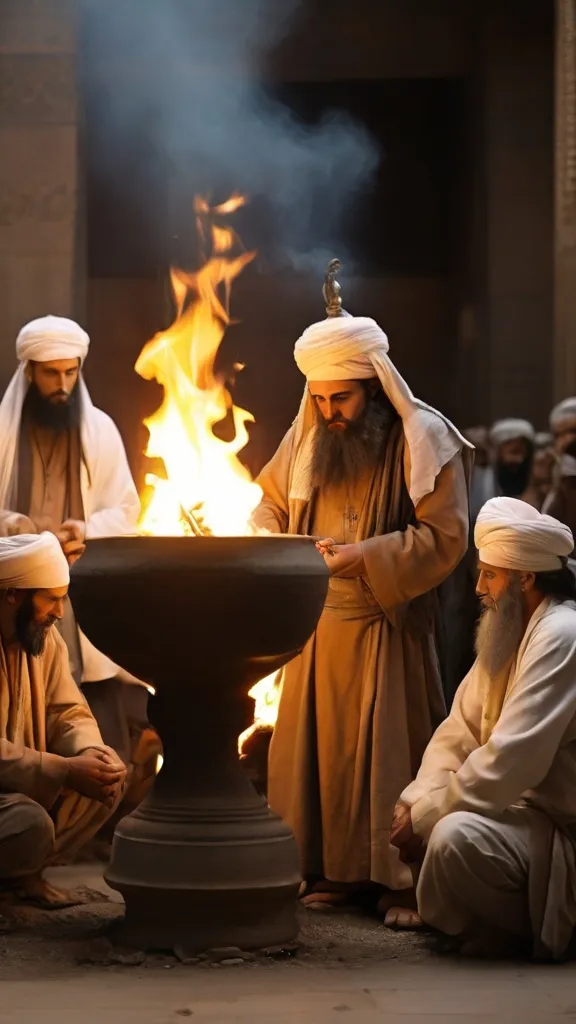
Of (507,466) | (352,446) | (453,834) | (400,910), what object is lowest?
(400,910)

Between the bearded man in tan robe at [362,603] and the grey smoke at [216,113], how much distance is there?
6.32 m

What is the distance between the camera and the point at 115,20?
1258 centimetres

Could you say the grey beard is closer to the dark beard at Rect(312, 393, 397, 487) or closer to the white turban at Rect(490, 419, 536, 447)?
the dark beard at Rect(312, 393, 397, 487)

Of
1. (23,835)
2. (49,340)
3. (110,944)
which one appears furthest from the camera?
(49,340)

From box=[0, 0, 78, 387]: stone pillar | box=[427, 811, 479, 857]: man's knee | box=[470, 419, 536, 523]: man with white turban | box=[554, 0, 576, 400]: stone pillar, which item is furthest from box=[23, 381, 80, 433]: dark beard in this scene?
box=[554, 0, 576, 400]: stone pillar

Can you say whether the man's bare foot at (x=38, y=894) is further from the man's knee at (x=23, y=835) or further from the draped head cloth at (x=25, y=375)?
the draped head cloth at (x=25, y=375)

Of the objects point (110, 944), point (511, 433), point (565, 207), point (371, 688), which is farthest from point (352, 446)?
point (565, 207)

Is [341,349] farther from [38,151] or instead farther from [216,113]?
[216,113]

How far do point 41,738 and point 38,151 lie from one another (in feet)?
18.3

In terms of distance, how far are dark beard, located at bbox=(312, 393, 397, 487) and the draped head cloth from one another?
1.37 metres

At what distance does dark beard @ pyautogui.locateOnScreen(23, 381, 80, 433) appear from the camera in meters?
7.86

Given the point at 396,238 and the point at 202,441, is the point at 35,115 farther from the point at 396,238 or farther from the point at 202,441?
the point at 202,441

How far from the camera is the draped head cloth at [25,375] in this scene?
7723 millimetres

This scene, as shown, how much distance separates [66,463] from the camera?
7.88 meters
